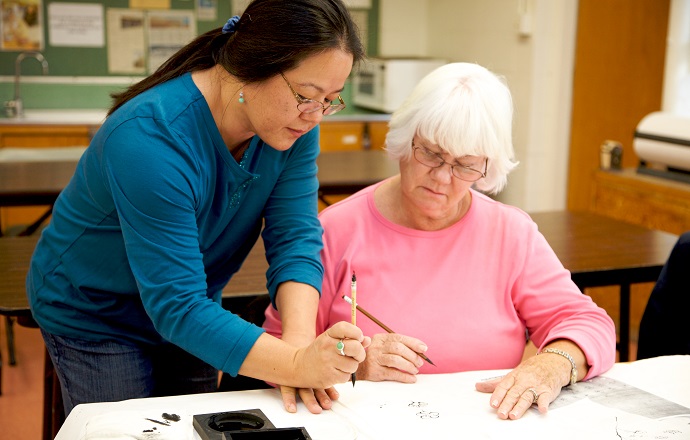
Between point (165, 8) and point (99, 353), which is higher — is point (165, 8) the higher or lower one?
the higher one

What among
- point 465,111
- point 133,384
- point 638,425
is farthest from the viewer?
point 465,111

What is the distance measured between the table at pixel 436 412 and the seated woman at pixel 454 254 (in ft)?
0.48

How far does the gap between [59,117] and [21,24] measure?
699 mm

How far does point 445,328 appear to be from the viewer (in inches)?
69.2

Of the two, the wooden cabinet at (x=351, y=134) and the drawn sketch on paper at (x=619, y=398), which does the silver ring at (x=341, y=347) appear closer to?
the drawn sketch on paper at (x=619, y=398)

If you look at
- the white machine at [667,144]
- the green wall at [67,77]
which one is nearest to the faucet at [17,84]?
the green wall at [67,77]

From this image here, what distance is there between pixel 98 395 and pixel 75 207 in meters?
0.38

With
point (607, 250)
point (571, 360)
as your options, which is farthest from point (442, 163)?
point (607, 250)

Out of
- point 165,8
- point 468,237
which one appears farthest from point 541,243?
point 165,8

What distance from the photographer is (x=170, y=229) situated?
1.30m

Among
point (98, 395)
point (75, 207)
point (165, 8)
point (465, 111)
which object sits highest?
point (165, 8)

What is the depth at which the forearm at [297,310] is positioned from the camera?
153cm

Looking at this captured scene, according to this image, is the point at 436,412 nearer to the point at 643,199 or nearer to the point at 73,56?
the point at 643,199

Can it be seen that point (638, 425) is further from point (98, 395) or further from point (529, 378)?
point (98, 395)
